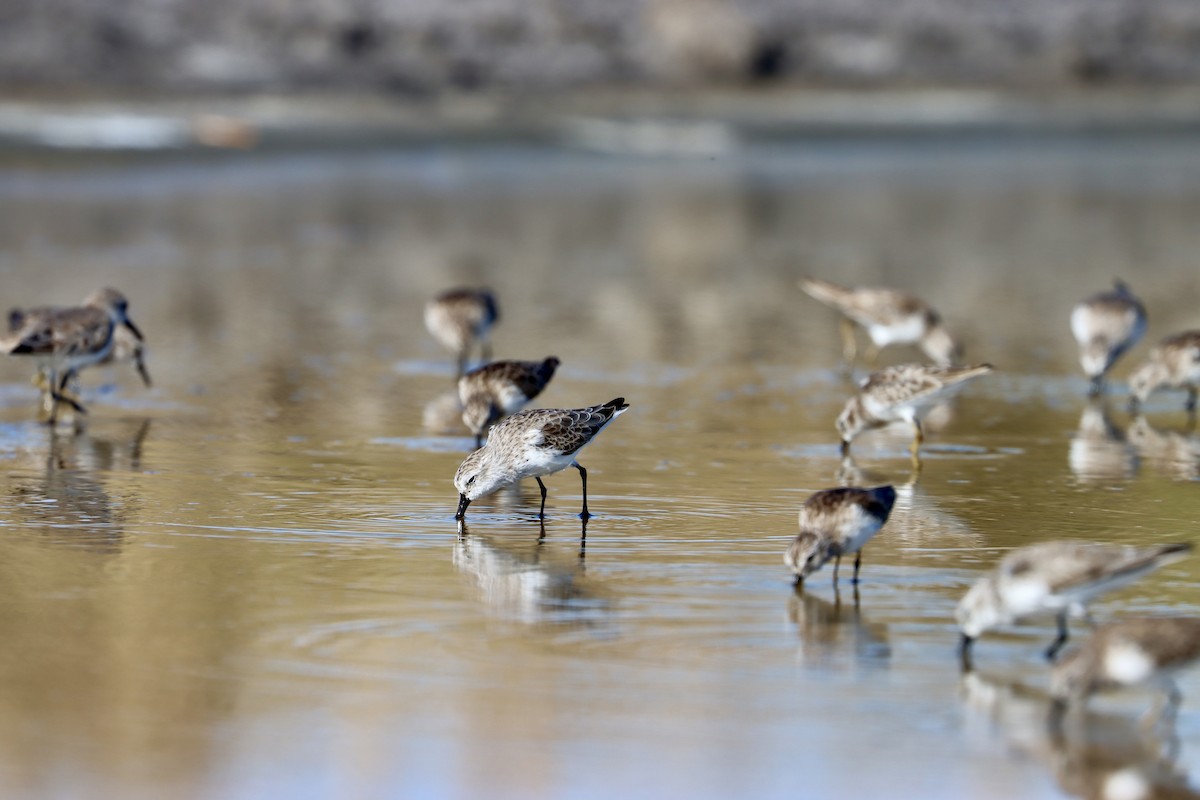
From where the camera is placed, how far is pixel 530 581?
30.2ft

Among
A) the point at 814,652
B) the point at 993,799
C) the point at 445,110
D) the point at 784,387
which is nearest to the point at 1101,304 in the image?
the point at 784,387

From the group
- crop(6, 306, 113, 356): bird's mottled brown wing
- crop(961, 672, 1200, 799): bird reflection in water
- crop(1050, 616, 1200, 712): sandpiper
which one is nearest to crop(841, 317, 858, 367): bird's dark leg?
crop(6, 306, 113, 356): bird's mottled brown wing

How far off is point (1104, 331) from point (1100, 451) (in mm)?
2780

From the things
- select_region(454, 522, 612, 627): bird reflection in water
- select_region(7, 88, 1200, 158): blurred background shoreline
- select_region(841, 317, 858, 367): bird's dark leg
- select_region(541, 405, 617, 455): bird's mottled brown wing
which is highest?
select_region(7, 88, 1200, 158): blurred background shoreline

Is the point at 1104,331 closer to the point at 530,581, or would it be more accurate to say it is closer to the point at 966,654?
the point at 530,581

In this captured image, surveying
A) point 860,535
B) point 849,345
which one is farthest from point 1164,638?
point 849,345

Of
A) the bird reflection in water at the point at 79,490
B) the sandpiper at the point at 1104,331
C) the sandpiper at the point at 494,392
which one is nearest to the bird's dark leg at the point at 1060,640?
the bird reflection in water at the point at 79,490

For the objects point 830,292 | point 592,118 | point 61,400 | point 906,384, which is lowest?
point 61,400

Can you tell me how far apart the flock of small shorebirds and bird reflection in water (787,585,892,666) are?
0.18 meters

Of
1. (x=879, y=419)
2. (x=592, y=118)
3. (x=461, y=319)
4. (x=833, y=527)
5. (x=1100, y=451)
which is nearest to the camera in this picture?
(x=833, y=527)

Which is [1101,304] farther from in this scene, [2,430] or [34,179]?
[34,179]

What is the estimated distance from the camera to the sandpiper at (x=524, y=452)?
1029cm

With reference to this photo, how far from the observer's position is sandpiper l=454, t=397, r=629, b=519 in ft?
33.8

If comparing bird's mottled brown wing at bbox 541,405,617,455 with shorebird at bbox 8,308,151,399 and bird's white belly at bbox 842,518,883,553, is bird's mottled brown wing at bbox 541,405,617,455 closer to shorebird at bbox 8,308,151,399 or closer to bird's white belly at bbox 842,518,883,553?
bird's white belly at bbox 842,518,883,553
